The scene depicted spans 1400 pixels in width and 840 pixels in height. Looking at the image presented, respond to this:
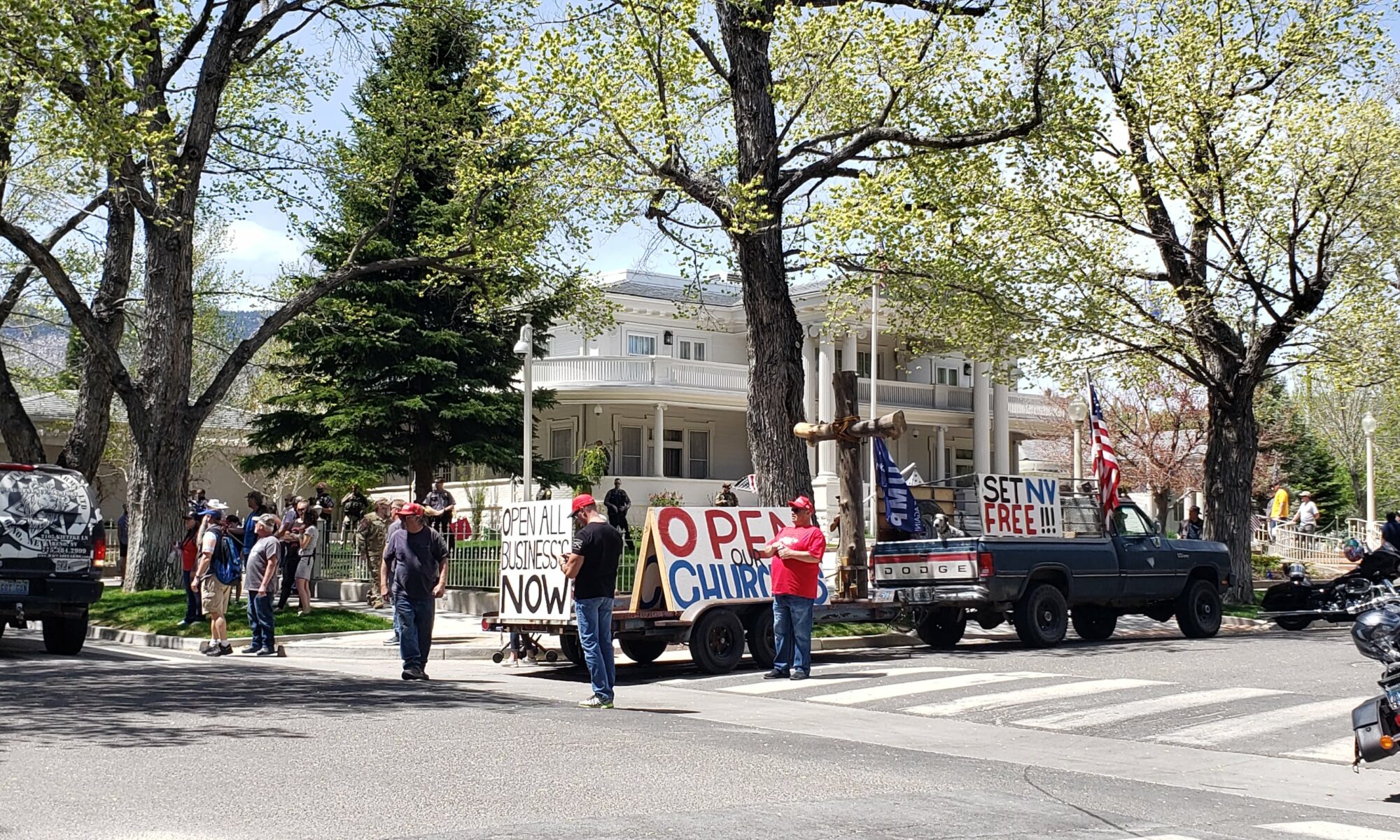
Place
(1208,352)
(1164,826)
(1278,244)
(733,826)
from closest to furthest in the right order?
(733,826), (1164,826), (1278,244), (1208,352)

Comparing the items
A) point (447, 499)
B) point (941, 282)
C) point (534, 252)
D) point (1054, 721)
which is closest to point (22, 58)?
point (534, 252)

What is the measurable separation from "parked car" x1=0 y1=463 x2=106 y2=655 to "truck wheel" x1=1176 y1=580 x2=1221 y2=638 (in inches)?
565

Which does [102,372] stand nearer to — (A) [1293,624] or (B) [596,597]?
(B) [596,597]

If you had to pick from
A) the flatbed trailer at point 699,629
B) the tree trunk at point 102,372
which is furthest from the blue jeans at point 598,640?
the tree trunk at point 102,372

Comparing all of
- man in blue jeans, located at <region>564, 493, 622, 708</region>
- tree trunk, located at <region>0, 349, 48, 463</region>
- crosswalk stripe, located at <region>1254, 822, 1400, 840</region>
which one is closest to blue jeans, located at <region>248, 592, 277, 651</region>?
man in blue jeans, located at <region>564, 493, 622, 708</region>

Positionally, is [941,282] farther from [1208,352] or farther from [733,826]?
[733,826]

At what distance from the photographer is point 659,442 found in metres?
44.2

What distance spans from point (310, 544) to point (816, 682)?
1219cm

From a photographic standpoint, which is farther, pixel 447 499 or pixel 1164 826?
pixel 447 499

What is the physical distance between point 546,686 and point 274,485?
1531 inches

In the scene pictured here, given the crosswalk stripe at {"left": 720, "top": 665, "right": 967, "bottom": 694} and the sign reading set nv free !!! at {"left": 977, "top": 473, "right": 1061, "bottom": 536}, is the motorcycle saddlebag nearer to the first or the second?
the crosswalk stripe at {"left": 720, "top": 665, "right": 967, "bottom": 694}

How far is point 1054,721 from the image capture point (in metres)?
12.1

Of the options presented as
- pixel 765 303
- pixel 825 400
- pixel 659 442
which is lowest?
pixel 659 442

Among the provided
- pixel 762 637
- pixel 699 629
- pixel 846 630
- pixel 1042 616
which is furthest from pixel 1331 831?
pixel 846 630
